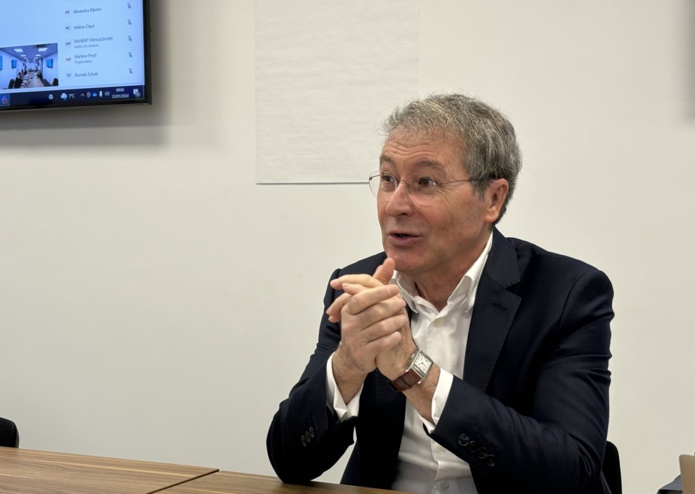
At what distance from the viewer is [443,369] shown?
1722 mm

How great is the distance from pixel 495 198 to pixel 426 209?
205 mm

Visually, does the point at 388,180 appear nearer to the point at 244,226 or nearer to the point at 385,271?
the point at 385,271

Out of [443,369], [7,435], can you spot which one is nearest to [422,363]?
[443,369]

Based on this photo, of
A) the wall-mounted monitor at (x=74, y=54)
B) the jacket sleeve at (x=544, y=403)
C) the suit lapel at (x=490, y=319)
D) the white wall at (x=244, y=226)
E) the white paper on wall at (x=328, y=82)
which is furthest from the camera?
the wall-mounted monitor at (x=74, y=54)

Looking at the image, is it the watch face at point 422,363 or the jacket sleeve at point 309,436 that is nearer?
the watch face at point 422,363

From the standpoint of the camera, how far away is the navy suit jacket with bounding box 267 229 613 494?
1.54 meters

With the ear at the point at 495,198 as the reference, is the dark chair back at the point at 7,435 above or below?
below

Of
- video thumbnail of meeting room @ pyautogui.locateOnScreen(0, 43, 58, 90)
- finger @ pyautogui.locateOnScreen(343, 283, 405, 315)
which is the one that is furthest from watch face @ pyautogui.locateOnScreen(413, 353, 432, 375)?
video thumbnail of meeting room @ pyautogui.locateOnScreen(0, 43, 58, 90)

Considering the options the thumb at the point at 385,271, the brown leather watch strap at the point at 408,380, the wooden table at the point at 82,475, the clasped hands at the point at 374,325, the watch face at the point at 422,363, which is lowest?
the wooden table at the point at 82,475

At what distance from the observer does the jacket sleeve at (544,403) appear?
5.04 feet

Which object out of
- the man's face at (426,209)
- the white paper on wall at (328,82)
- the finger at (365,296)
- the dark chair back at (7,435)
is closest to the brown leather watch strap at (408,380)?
the finger at (365,296)

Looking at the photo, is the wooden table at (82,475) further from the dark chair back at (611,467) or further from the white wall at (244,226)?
the white wall at (244,226)

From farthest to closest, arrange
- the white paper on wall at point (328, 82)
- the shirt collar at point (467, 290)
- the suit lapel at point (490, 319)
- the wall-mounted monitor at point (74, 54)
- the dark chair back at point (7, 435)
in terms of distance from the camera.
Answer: the wall-mounted monitor at point (74, 54) < the white paper on wall at point (328, 82) < the dark chair back at point (7, 435) < the shirt collar at point (467, 290) < the suit lapel at point (490, 319)

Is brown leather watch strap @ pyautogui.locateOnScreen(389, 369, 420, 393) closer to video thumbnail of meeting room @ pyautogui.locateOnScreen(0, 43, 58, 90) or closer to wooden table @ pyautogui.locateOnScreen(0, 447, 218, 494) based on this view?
wooden table @ pyautogui.locateOnScreen(0, 447, 218, 494)
